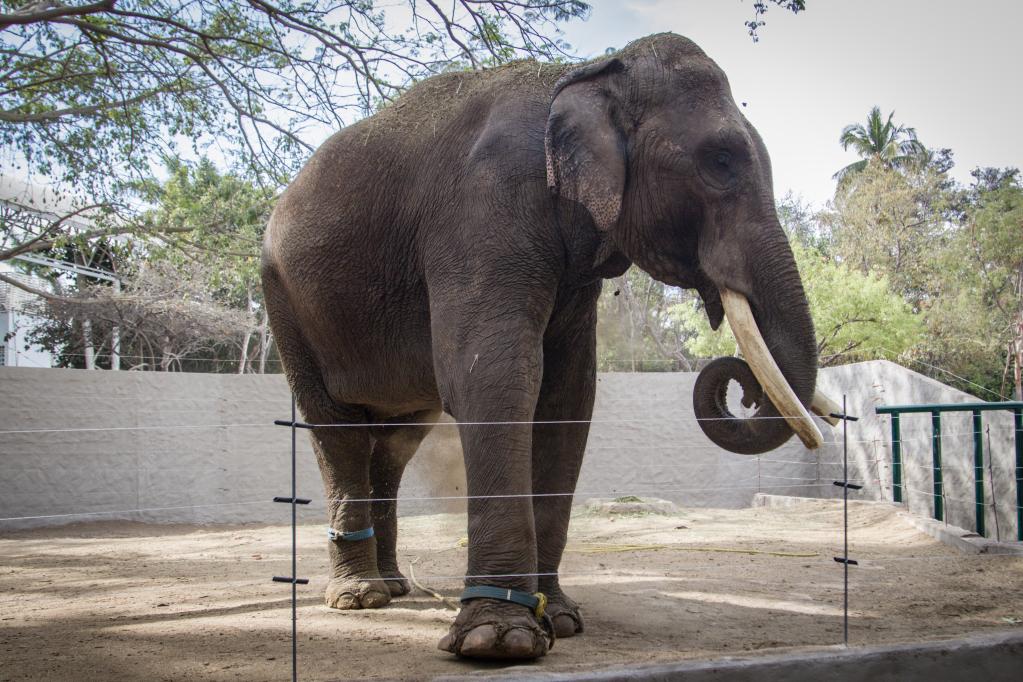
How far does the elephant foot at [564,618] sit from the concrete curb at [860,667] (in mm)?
1074

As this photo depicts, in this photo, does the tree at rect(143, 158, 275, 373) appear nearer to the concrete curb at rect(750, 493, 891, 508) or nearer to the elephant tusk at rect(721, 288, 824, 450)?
the elephant tusk at rect(721, 288, 824, 450)

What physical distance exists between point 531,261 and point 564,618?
5.91 ft

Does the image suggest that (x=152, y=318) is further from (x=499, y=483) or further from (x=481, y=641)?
(x=481, y=641)

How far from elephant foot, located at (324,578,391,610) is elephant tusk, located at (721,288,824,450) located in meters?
2.67

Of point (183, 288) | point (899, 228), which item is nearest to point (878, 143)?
point (899, 228)

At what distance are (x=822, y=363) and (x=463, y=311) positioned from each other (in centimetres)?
2059

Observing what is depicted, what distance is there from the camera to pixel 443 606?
5613 mm

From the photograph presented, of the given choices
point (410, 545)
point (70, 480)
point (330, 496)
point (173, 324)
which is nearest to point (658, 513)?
point (410, 545)

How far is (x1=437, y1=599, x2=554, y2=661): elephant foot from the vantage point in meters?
3.90

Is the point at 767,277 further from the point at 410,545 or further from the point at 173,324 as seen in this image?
the point at 173,324

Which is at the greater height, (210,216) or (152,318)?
(210,216)

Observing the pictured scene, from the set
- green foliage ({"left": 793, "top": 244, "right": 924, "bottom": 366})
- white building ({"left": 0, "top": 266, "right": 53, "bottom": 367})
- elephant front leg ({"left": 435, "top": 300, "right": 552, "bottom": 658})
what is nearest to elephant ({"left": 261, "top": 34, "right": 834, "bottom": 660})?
elephant front leg ({"left": 435, "top": 300, "right": 552, "bottom": 658})

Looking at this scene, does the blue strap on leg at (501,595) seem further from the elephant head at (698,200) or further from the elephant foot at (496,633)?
the elephant head at (698,200)

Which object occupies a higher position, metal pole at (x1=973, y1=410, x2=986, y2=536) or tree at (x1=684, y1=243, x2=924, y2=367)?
tree at (x1=684, y1=243, x2=924, y2=367)
